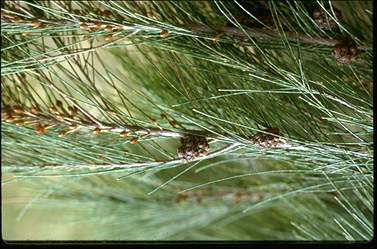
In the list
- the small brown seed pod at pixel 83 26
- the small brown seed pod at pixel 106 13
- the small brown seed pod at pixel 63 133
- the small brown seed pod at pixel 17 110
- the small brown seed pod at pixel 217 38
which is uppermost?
the small brown seed pod at pixel 106 13

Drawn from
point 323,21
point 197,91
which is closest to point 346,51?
point 323,21

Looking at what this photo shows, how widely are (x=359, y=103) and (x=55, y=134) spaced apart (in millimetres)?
286

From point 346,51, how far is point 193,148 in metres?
0.16

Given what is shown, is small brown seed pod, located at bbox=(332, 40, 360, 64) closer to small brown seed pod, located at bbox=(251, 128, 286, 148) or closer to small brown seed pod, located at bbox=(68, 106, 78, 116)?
small brown seed pod, located at bbox=(251, 128, 286, 148)

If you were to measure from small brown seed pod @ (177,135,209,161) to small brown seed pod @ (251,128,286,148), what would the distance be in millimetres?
45

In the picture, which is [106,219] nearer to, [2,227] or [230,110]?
[2,227]

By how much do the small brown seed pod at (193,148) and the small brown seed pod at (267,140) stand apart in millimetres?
45

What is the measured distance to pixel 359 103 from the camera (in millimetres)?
506

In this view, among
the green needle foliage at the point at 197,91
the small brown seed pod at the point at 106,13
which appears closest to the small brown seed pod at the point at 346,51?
the green needle foliage at the point at 197,91

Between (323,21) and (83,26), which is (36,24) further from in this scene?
(323,21)

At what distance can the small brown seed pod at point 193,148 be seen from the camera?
508 millimetres

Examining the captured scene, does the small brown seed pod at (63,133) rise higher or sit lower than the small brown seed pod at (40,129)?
lower

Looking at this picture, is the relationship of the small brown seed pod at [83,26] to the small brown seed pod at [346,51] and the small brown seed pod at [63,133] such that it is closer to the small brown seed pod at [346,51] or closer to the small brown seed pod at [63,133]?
the small brown seed pod at [63,133]

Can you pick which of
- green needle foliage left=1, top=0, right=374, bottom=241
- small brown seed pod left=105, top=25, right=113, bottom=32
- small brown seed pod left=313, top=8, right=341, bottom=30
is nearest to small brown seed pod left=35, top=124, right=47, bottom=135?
green needle foliage left=1, top=0, right=374, bottom=241
